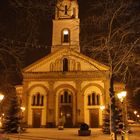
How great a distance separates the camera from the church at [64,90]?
152ft

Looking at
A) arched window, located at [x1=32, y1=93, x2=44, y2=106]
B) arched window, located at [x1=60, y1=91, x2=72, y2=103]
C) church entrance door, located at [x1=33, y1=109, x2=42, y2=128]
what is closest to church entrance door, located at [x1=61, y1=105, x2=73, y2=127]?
arched window, located at [x1=60, y1=91, x2=72, y2=103]

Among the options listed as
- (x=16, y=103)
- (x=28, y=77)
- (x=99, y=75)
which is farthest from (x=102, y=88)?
(x=16, y=103)

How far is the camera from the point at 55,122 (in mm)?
46531

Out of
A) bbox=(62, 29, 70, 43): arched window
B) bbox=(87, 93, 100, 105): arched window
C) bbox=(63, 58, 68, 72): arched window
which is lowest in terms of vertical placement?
bbox=(87, 93, 100, 105): arched window

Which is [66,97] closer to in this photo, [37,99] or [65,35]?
[37,99]

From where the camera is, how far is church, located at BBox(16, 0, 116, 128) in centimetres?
4647

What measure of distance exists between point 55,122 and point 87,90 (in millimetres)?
7244

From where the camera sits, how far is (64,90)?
47844 millimetres

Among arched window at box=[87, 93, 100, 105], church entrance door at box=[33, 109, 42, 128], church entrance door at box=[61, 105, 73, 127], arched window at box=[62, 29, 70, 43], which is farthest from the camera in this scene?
arched window at box=[62, 29, 70, 43]

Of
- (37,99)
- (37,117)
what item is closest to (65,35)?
(37,99)

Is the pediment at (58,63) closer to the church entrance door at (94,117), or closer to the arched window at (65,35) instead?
the arched window at (65,35)

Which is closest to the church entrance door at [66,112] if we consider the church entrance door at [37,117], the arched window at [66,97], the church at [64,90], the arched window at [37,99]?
the church at [64,90]

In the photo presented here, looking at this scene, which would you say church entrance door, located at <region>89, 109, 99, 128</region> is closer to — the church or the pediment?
the church

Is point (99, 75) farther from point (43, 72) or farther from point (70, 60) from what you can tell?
point (43, 72)
